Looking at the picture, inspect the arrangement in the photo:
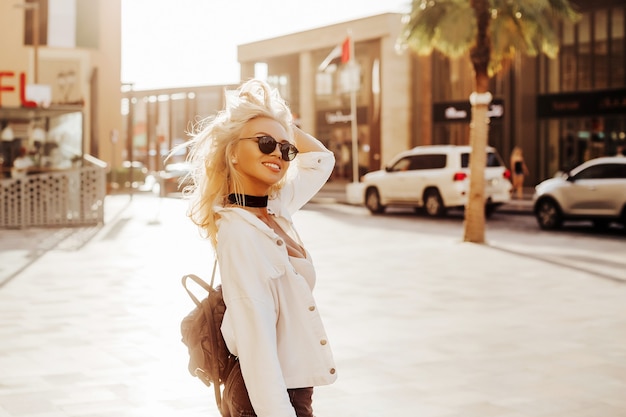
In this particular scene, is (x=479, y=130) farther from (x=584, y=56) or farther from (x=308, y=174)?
(x=584, y=56)

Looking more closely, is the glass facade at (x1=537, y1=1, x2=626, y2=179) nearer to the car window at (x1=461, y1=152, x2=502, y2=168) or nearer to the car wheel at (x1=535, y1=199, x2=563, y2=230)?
the car window at (x1=461, y1=152, x2=502, y2=168)

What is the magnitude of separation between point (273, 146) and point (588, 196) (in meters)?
17.8

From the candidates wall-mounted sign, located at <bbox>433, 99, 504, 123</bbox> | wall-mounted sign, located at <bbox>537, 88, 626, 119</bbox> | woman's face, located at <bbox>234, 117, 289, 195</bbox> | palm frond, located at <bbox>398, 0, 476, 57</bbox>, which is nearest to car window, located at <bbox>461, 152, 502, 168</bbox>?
palm frond, located at <bbox>398, 0, 476, 57</bbox>

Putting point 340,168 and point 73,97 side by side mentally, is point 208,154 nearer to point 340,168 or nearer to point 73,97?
point 73,97

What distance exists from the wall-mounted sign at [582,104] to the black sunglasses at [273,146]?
35.6 m

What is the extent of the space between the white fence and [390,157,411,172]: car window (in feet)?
28.9

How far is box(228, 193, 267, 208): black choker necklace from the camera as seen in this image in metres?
2.79

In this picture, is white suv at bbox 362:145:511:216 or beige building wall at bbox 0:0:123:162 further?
beige building wall at bbox 0:0:123:162

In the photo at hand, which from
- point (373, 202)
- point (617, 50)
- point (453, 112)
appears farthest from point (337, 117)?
point (373, 202)

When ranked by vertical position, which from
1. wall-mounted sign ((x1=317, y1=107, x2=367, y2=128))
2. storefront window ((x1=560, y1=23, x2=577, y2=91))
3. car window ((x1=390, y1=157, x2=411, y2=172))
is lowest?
car window ((x1=390, y1=157, x2=411, y2=172))

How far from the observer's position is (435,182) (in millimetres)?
25047

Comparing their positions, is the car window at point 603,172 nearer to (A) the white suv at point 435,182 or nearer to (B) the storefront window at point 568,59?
(A) the white suv at point 435,182

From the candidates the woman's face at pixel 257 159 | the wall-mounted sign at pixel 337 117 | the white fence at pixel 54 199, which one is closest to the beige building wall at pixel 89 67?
the wall-mounted sign at pixel 337 117

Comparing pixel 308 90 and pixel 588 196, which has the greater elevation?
pixel 308 90
